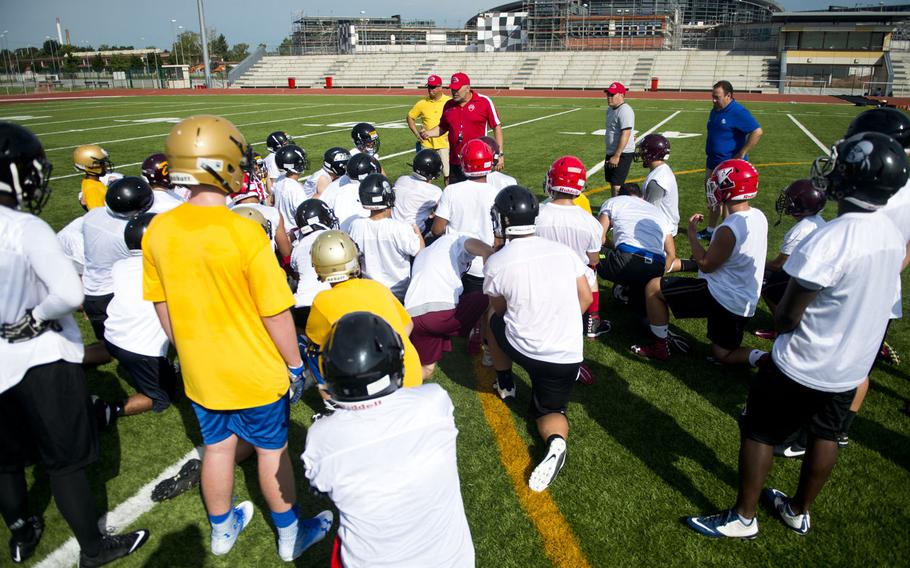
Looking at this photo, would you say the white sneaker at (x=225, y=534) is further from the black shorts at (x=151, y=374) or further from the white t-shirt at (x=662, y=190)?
the white t-shirt at (x=662, y=190)

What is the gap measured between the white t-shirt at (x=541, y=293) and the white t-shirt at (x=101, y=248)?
11.1ft

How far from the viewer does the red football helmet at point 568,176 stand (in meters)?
4.88

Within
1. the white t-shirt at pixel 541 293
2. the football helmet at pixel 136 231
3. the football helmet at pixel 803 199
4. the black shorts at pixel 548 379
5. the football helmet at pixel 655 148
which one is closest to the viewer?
the white t-shirt at pixel 541 293

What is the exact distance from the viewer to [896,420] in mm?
4520

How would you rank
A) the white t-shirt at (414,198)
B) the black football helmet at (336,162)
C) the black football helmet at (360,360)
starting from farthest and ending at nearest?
1. the black football helmet at (336,162)
2. the white t-shirt at (414,198)
3. the black football helmet at (360,360)

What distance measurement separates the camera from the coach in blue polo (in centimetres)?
852

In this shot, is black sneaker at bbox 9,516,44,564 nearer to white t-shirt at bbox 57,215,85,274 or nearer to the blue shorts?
the blue shorts

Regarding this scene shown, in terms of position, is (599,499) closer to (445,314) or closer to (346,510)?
(445,314)

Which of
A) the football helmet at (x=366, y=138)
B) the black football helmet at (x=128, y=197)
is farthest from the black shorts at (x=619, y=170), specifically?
the black football helmet at (x=128, y=197)

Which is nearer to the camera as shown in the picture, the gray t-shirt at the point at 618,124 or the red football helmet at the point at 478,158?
the red football helmet at the point at 478,158

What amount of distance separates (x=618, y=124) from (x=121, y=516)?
895 cm

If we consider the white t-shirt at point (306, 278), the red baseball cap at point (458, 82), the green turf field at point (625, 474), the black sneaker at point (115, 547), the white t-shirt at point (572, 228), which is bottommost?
the green turf field at point (625, 474)

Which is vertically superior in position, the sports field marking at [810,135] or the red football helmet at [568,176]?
the red football helmet at [568,176]

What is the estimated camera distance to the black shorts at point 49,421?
280 cm
